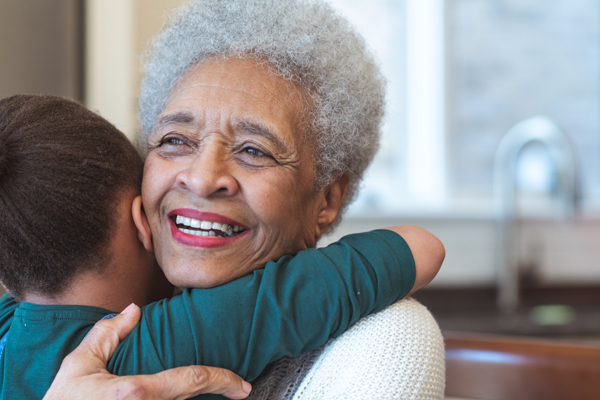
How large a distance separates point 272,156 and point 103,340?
0.40m

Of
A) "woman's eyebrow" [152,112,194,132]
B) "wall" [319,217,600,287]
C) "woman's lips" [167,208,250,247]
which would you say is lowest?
"wall" [319,217,600,287]

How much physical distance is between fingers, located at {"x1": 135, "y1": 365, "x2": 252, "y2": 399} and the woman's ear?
419 millimetres

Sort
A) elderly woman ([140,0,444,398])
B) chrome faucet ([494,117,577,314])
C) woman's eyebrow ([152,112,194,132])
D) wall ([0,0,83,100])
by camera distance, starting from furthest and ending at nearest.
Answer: chrome faucet ([494,117,577,314]), wall ([0,0,83,100]), woman's eyebrow ([152,112,194,132]), elderly woman ([140,0,444,398])

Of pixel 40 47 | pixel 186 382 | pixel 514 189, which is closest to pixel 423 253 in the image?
pixel 186 382

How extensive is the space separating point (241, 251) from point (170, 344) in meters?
0.21

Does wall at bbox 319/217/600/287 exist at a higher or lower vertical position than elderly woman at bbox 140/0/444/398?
lower

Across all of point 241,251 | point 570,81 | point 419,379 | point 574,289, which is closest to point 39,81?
point 241,251

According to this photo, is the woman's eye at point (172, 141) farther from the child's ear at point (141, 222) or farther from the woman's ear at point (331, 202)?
the woman's ear at point (331, 202)

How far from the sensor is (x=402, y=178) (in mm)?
3230

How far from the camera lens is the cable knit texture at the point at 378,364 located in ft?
2.70

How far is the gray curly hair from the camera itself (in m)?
1.01

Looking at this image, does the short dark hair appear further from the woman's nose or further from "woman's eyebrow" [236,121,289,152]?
"woman's eyebrow" [236,121,289,152]

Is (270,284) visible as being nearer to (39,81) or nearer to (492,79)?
(39,81)

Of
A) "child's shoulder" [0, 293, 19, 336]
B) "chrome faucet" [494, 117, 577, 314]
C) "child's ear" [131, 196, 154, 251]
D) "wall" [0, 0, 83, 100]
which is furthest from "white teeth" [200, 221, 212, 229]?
"chrome faucet" [494, 117, 577, 314]
